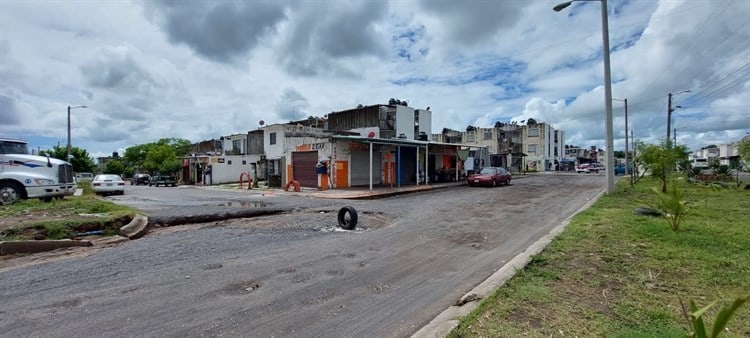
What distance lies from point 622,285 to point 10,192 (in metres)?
17.5

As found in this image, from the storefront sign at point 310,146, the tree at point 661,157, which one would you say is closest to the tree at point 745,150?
the tree at point 661,157

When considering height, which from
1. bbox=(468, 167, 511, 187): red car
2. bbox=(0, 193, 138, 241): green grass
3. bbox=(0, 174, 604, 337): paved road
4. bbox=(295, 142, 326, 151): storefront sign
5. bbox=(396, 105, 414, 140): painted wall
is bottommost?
bbox=(0, 174, 604, 337): paved road

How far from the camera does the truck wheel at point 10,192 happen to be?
12.6 meters

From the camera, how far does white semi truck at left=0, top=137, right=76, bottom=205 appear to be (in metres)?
12.8

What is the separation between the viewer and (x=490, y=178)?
25031 mm

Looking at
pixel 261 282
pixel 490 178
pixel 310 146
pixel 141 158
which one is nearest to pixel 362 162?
pixel 310 146

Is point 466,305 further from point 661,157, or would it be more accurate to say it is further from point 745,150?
point 745,150

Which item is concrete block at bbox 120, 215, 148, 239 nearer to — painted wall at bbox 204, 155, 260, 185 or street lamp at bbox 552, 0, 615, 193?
street lamp at bbox 552, 0, 615, 193

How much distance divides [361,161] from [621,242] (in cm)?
1896

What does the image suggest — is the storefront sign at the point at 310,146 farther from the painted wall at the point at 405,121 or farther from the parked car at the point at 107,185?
the painted wall at the point at 405,121

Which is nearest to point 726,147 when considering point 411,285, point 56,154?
point 411,285

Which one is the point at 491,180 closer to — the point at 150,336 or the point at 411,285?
the point at 411,285

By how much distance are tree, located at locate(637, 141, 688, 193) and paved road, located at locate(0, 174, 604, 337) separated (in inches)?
534

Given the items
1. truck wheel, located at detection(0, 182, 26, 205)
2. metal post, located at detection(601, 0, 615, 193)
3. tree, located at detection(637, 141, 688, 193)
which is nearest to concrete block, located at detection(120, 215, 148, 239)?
truck wheel, located at detection(0, 182, 26, 205)
